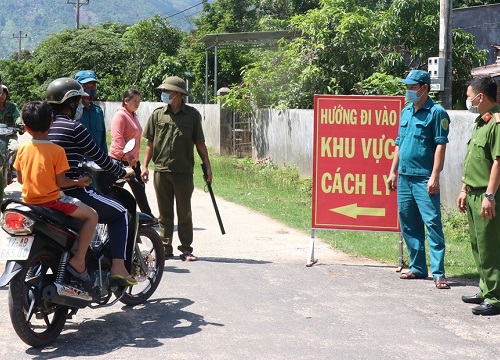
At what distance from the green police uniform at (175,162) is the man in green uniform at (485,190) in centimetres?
321

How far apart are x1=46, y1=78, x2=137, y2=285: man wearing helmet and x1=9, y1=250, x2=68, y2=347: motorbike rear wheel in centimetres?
58

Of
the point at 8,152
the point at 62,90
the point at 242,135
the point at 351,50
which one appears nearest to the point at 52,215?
the point at 62,90

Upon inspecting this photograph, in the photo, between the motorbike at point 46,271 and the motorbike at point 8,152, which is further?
the motorbike at point 8,152

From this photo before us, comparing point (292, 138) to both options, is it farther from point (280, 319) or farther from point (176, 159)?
point (280, 319)

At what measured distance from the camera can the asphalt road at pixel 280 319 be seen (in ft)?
19.0

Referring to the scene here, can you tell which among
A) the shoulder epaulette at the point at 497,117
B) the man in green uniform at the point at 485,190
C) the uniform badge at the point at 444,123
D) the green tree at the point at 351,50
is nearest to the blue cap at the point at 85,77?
the uniform badge at the point at 444,123

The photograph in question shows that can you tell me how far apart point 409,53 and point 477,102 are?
15.2 metres

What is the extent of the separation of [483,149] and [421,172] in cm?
107

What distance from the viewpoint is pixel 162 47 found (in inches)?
1567

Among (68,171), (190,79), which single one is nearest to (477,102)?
(68,171)

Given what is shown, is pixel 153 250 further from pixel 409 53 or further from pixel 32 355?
pixel 409 53

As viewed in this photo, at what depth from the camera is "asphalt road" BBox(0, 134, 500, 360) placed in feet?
19.0

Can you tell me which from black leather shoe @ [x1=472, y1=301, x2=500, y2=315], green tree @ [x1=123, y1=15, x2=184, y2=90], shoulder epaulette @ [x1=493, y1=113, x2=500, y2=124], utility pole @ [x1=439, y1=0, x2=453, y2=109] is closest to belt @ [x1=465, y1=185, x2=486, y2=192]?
shoulder epaulette @ [x1=493, y1=113, x2=500, y2=124]

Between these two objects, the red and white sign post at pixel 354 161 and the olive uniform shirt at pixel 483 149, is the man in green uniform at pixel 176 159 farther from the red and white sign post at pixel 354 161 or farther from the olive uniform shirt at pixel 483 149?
the olive uniform shirt at pixel 483 149
